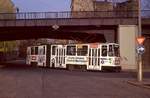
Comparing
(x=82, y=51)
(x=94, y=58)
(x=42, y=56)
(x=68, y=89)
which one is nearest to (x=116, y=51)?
(x=94, y=58)

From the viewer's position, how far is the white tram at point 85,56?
48719 millimetres

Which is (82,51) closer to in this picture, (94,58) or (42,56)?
(94,58)

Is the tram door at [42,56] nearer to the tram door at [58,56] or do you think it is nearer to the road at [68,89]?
the tram door at [58,56]

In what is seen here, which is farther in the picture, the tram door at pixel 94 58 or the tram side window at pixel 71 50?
the tram side window at pixel 71 50

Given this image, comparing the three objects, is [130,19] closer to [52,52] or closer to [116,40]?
[116,40]

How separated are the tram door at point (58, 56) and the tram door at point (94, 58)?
392cm

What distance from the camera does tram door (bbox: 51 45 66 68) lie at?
172 feet

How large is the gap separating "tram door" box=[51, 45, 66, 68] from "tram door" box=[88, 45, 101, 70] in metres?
3.92

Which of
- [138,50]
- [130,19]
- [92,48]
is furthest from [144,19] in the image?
[138,50]

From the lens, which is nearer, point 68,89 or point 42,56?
point 68,89

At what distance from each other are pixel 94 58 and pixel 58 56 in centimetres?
583

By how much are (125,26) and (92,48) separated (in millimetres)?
8785

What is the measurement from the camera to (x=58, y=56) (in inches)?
2103

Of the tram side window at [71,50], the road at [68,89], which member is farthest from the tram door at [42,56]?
the road at [68,89]
